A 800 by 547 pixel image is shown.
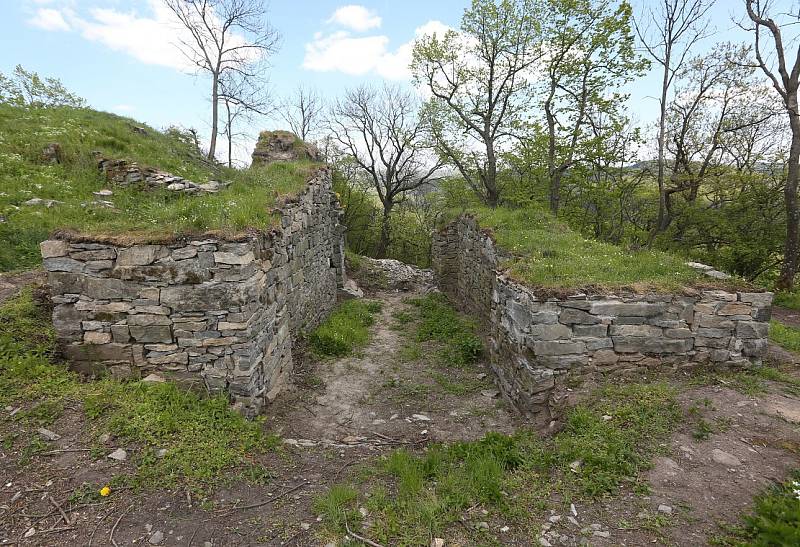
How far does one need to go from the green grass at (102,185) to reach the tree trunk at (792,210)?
13.8 m

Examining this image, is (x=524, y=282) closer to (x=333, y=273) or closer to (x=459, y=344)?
(x=459, y=344)

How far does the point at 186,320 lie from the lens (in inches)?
206

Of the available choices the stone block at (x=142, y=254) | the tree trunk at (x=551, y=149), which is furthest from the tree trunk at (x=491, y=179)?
the stone block at (x=142, y=254)

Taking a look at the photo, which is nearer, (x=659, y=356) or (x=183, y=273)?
(x=183, y=273)

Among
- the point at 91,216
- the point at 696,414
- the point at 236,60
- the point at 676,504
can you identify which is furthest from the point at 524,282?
the point at 236,60

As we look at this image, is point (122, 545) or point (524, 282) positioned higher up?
point (524, 282)

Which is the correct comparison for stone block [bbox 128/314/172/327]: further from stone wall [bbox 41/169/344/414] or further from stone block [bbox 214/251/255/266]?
stone block [bbox 214/251/255/266]

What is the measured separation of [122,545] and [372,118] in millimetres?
24893

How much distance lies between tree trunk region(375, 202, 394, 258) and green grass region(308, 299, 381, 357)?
1306 cm

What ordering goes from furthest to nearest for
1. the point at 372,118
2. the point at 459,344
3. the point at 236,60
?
the point at 372,118 < the point at 236,60 < the point at 459,344

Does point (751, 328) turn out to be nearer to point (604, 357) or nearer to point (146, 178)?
point (604, 357)

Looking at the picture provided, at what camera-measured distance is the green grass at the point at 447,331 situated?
8328 mm

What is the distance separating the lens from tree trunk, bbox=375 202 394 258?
82.8 feet

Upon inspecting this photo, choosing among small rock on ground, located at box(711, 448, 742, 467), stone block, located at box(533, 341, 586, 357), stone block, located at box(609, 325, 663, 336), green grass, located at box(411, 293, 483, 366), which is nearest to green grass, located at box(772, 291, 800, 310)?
green grass, located at box(411, 293, 483, 366)
